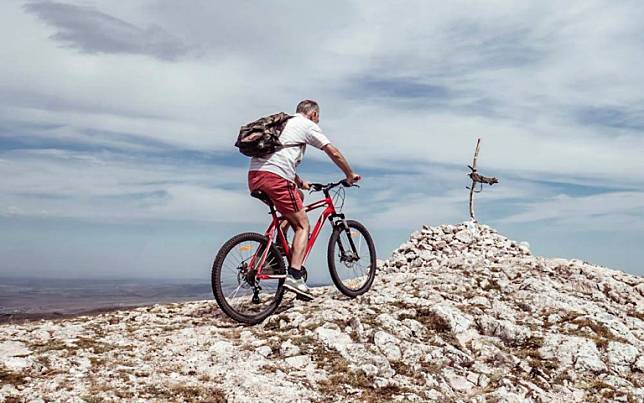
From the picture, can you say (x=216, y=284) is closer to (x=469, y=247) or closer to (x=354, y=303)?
(x=354, y=303)

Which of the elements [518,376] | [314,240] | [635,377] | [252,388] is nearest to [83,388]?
[252,388]

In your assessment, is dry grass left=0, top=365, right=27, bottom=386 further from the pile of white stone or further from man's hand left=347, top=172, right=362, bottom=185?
the pile of white stone

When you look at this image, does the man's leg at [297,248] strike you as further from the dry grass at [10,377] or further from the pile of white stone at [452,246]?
the pile of white stone at [452,246]

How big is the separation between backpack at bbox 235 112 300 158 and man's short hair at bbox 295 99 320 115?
1.85 feet

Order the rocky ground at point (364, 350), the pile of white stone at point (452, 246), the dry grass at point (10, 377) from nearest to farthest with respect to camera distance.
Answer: the dry grass at point (10, 377)
the rocky ground at point (364, 350)
the pile of white stone at point (452, 246)

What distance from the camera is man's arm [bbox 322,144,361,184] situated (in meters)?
10.2

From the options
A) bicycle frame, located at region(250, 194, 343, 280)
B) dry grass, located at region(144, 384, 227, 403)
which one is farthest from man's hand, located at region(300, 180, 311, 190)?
dry grass, located at region(144, 384, 227, 403)

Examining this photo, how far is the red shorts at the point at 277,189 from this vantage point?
991cm

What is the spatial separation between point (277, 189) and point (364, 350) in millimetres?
3368

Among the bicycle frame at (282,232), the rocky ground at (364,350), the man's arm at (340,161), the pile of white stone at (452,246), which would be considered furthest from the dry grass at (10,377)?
the pile of white stone at (452,246)

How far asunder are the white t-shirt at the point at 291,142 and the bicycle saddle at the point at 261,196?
17.9 inches

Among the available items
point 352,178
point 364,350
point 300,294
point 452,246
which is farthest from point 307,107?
point 452,246

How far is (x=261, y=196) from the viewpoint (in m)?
10.2

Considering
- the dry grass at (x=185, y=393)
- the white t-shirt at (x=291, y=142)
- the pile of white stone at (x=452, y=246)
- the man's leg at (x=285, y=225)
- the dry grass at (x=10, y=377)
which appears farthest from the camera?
the pile of white stone at (x=452, y=246)
